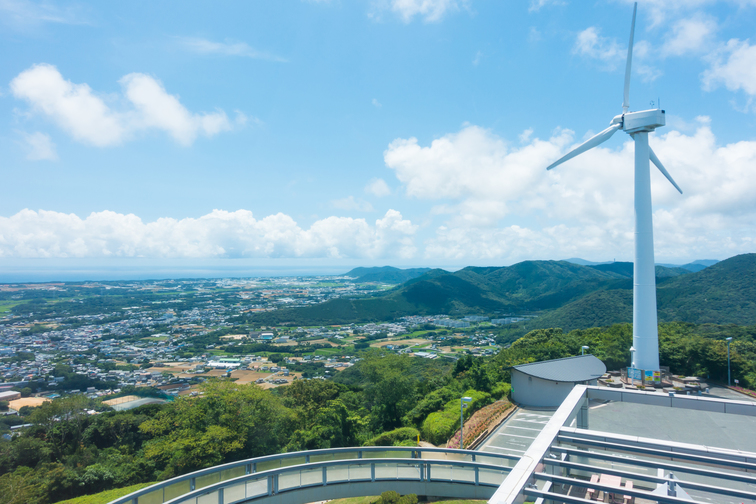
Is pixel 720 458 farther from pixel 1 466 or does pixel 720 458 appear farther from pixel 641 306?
pixel 1 466

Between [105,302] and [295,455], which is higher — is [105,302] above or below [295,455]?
below

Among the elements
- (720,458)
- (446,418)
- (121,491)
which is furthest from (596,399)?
(121,491)

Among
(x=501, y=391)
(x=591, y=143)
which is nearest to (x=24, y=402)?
(x=501, y=391)

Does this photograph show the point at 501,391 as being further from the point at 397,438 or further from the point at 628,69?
the point at 628,69

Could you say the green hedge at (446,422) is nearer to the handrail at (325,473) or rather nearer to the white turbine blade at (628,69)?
the handrail at (325,473)

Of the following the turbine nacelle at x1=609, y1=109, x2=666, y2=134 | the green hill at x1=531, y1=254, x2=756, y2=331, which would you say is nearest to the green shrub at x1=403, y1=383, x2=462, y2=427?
the turbine nacelle at x1=609, y1=109, x2=666, y2=134

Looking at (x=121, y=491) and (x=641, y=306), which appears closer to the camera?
(x=121, y=491)

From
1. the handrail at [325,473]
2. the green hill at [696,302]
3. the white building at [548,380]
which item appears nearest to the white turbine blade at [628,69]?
the white building at [548,380]
